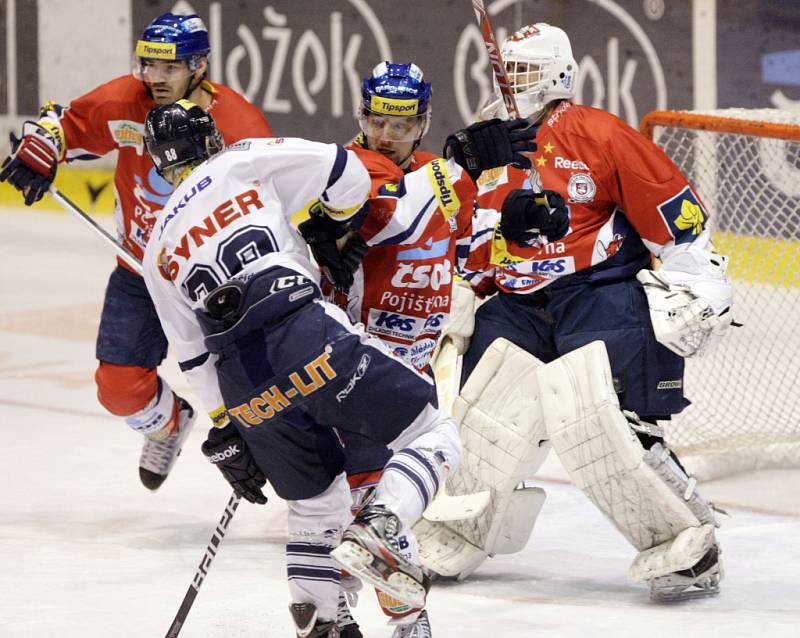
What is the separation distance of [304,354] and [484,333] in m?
1.06

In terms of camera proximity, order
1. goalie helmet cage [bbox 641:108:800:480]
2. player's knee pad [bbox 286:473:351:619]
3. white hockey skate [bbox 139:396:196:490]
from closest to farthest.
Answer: player's knee pad [bbox 286:473:351:619] → white hockey skate [bbox 139:396:196:490] → goalie helmet cage [bbox 641:108:800:480]

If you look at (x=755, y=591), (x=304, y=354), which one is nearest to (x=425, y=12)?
(x=755, y=591)

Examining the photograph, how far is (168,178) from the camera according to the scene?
2.95 meters

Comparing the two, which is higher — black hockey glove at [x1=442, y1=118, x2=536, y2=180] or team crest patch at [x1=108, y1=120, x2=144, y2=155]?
black hockey glove at [x1=442, y1=118, x2=536, y2=180]

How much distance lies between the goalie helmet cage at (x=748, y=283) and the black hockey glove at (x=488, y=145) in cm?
174

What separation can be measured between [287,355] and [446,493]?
40.1 inches

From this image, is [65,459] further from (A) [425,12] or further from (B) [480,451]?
(A) [425,12]

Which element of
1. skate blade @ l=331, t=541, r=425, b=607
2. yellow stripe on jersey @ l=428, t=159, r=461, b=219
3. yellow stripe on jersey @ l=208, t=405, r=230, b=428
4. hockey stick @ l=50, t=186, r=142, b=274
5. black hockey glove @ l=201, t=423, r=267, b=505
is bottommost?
skate blade @ l=331, t=541, r=425, b=607

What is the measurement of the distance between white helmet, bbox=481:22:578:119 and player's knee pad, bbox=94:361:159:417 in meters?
1.21

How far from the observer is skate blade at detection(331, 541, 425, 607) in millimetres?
2566

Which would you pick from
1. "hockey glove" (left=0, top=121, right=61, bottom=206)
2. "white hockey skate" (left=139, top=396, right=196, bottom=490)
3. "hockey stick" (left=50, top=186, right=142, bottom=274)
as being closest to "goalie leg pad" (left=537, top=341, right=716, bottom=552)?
"hockey stick" (left=50, top=186, right=142, bottom=274)


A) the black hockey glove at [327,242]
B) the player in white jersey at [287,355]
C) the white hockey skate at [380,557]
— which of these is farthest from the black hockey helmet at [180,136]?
the white hockey skate at [380,557]

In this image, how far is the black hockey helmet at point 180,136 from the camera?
291 cm

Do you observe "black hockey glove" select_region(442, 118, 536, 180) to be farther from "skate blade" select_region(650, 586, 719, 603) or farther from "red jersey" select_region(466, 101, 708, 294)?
"skate blade" select_region(650, 586, 719, 603)
